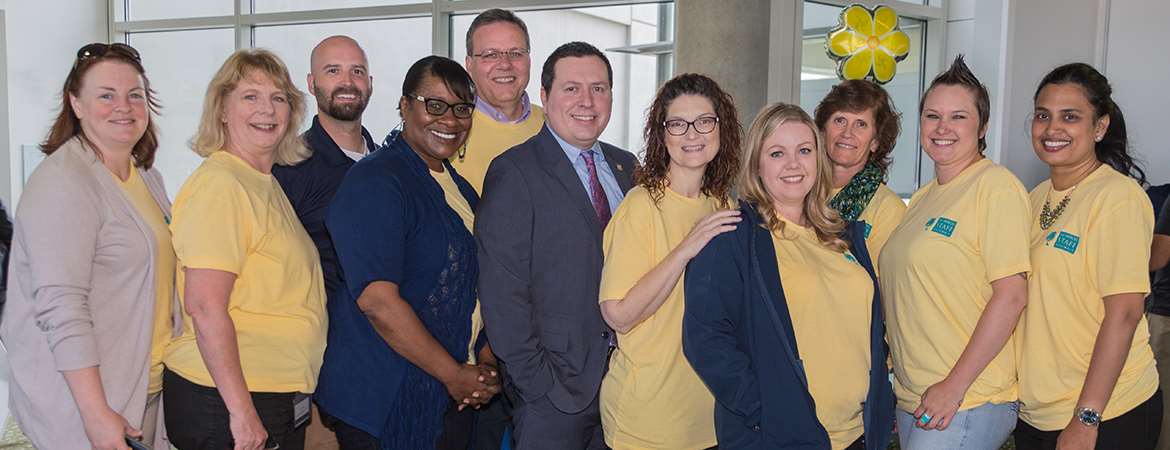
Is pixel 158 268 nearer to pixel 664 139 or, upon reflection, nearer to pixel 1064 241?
pixel 664 139

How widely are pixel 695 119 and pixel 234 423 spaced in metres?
1.43

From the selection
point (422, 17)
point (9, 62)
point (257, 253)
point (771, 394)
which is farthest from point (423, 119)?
point (9, 62)

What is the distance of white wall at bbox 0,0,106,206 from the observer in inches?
349

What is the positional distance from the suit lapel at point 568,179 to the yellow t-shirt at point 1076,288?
122 centimetres

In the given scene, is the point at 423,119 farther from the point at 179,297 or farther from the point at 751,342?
the point at 751,342

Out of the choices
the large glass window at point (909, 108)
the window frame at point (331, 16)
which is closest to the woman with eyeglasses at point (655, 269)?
the window frame at point (331, 16)

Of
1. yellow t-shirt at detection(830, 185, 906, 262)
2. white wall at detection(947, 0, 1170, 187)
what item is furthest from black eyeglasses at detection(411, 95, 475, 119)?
white wall at detection(947, 0, 1170, 187)

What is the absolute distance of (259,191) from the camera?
2.58 meters

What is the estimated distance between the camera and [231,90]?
2676 millimetres

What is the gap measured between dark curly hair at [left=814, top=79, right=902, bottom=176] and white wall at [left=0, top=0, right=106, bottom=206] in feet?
25.1

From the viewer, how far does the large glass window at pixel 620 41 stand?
7855 mm

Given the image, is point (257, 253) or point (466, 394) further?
point (466, 394)

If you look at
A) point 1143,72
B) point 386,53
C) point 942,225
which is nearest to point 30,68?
point 386,53

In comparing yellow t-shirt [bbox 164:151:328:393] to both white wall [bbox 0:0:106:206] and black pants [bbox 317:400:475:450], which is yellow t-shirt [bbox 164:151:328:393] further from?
white wall [bbox 0:0:106:206]
